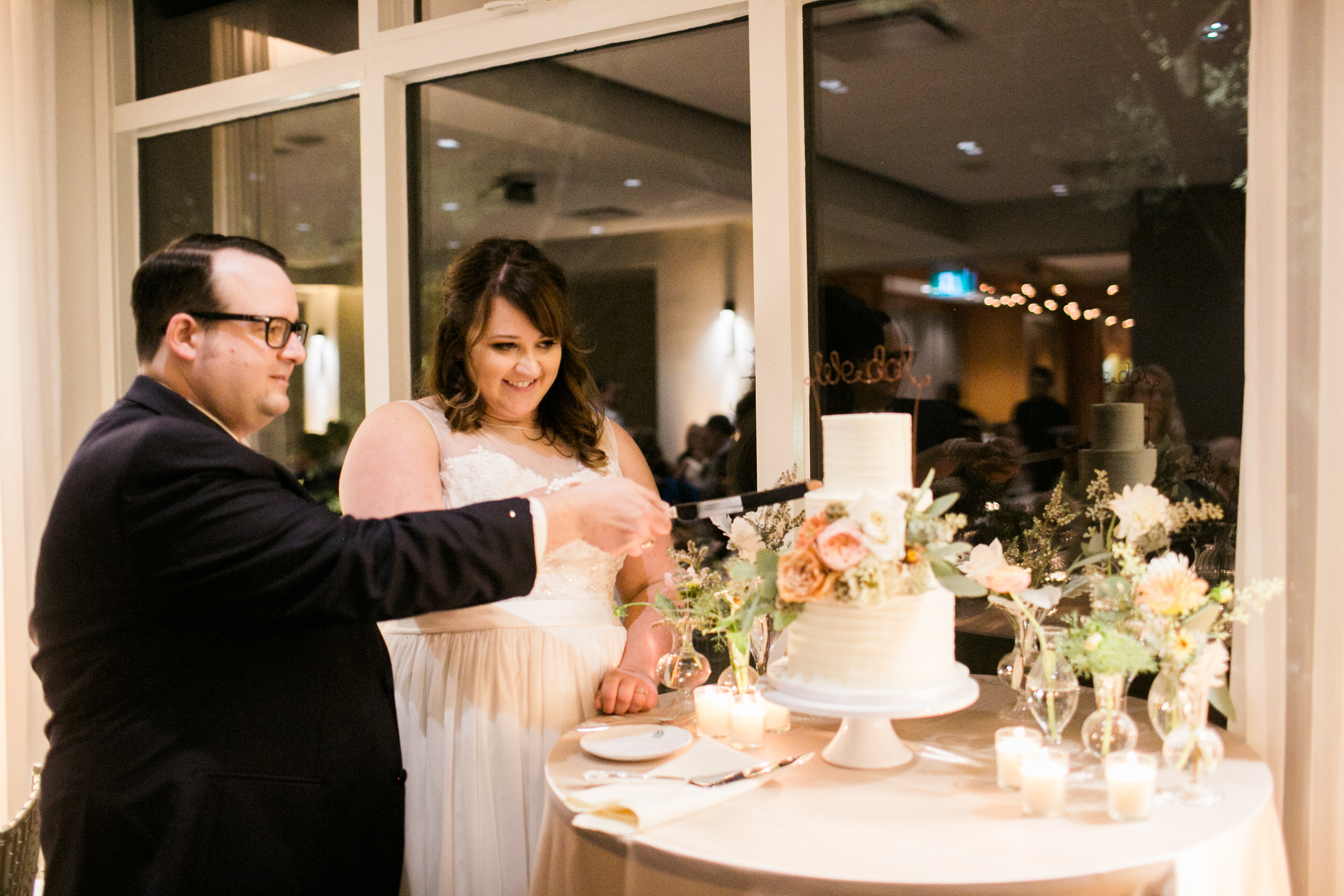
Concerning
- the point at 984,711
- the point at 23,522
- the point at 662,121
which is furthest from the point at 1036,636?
the point at 23,522

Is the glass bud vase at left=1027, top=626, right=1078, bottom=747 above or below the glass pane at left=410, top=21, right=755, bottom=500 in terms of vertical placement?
below

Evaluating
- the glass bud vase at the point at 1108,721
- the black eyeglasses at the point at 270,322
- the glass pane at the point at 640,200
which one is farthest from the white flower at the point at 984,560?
the black eyeglasses at the point at 270,322

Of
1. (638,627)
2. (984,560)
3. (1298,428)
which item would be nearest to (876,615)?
(984,560)

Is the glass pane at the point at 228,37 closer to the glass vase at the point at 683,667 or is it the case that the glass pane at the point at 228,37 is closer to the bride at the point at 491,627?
the bride at the point at 491,627

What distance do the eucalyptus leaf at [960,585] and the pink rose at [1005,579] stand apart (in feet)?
0.30

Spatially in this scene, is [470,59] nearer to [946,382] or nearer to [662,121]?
[662,121]

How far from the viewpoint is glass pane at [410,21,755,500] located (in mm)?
2666

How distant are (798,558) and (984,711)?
2.35ft

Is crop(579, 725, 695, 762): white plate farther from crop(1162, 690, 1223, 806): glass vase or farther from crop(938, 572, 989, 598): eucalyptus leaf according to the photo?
crop(1162, 690, 1223, 806): glass vase

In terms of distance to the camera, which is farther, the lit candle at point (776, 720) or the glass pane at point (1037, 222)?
the glass pane at point (1037, 222)

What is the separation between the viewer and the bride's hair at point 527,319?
2.19 meters

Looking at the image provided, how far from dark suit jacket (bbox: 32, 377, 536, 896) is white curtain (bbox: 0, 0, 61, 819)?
6.01ft

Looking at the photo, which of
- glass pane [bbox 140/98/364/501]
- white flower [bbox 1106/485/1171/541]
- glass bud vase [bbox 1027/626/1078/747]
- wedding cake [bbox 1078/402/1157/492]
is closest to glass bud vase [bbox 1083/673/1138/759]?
glass bud vase [bbox 1027/626/1078/747]

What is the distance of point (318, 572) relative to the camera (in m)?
1.50
